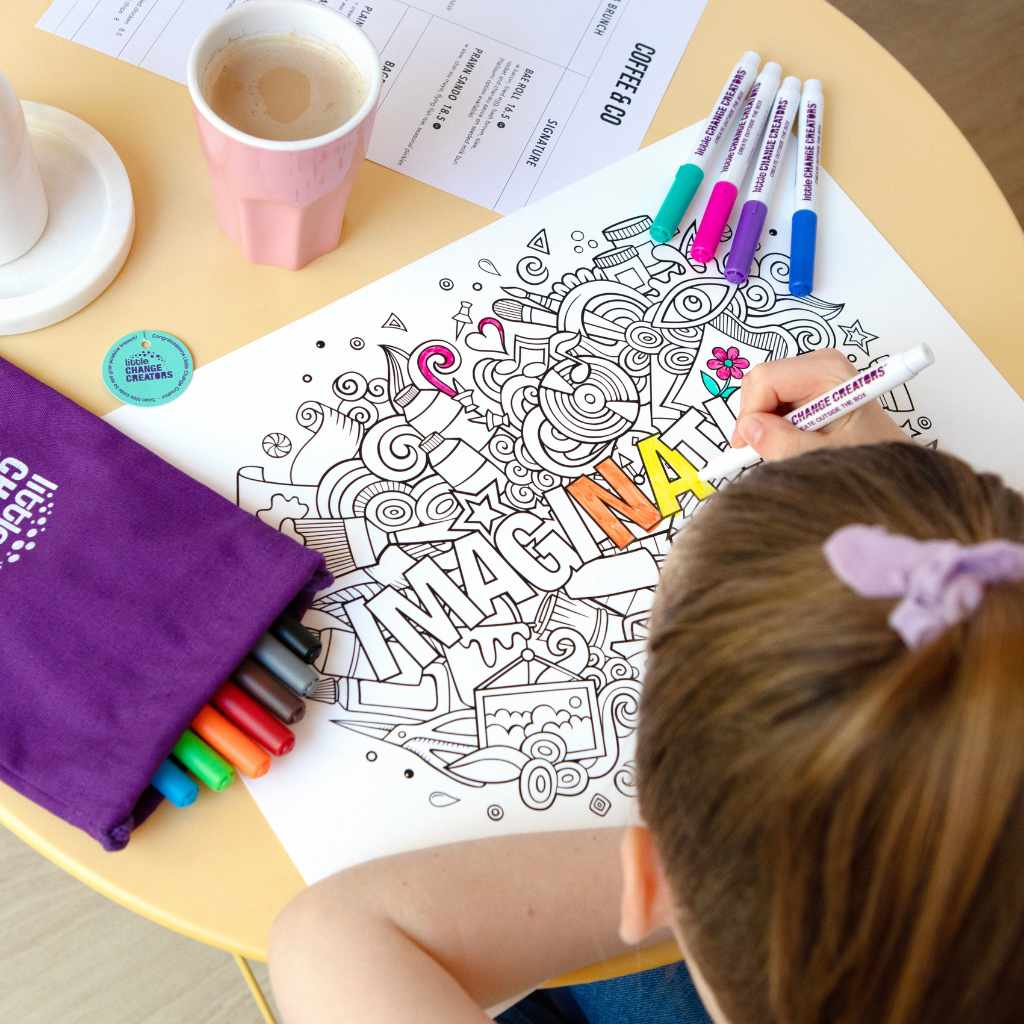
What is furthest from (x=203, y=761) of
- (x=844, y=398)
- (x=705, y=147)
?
(x=705, y=147)

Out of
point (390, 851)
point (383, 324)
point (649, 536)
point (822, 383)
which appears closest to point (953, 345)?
point (822, 383)

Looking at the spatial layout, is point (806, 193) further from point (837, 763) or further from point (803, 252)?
point (837, 763)

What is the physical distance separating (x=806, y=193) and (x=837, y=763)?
0.49 metres

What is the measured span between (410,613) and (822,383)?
10.8 inches

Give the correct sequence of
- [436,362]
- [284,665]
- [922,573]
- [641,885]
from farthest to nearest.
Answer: [436,362] < [284,665] < [641,885] < [922,573]

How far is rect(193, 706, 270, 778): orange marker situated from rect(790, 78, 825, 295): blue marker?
44 centimetres

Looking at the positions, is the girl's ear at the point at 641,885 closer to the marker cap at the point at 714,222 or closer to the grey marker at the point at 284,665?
the grey marker at the point at 284,665

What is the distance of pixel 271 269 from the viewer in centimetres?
67

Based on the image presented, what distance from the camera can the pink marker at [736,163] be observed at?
2.30 ft

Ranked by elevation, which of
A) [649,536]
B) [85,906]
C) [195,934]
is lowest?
[85,906]

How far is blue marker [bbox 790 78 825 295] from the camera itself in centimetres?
70

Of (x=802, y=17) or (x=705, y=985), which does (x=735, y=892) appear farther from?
(x=802, y=17)

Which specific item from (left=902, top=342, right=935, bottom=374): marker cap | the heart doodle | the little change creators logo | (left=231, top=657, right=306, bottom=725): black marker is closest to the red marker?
(left=231, top=657, right=306, bottom=725): black marker

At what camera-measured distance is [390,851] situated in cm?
55
